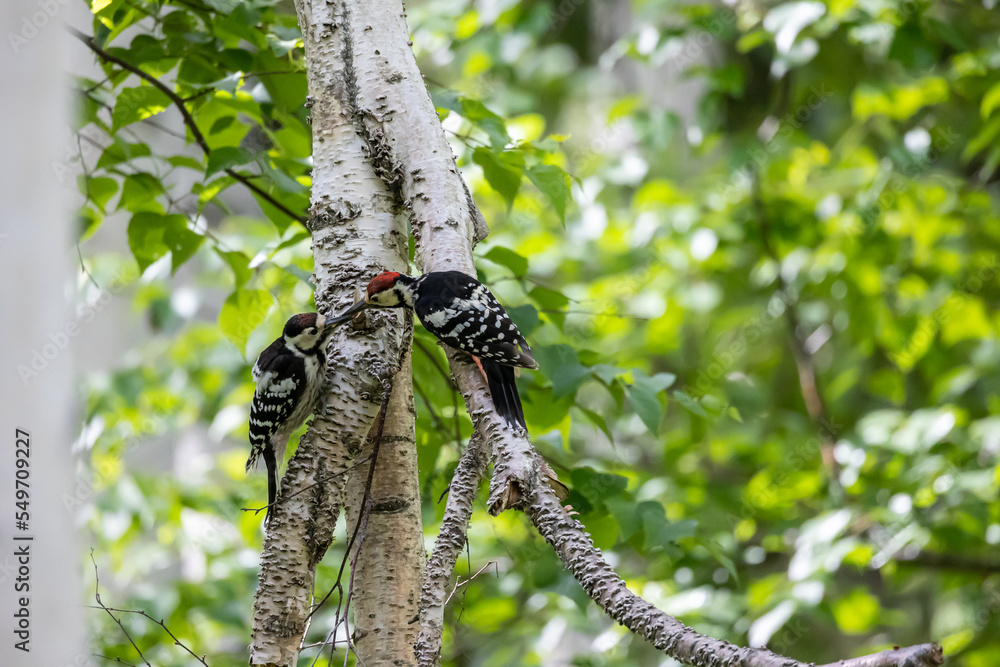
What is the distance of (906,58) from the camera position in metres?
3.15

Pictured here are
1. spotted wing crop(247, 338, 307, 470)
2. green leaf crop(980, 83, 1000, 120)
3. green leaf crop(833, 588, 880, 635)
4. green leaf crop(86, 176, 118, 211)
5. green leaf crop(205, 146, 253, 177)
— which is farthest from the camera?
green leaf crop(833, 588, 880, 635)

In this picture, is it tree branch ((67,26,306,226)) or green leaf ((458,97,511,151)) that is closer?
green leaf ((458,97,511,151))

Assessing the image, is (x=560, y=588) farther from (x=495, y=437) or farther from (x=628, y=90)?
(x=628, y=90)

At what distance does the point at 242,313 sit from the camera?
2.36 m

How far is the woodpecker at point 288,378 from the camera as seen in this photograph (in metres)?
1.88

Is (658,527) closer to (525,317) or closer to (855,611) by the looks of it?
(525,317)

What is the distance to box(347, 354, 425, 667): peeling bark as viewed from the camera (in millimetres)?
1585

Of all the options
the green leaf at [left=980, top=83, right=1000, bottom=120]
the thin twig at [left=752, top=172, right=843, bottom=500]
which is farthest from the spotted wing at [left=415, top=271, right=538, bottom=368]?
the thin twig at [left=752, top=172, right=843, bottom=500]

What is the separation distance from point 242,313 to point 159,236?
321 millimetres

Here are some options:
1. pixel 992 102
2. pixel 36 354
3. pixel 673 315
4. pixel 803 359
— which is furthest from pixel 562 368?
pixel 803 359

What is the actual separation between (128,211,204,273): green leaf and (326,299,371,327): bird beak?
0.91 metres

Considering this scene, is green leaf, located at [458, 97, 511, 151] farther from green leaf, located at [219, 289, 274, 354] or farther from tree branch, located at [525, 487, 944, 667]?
tree branch, located at [525, 487, 944, 667]

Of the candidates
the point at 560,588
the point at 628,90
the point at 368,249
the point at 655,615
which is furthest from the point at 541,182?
the point at 628,90

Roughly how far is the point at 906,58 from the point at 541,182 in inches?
77.7
